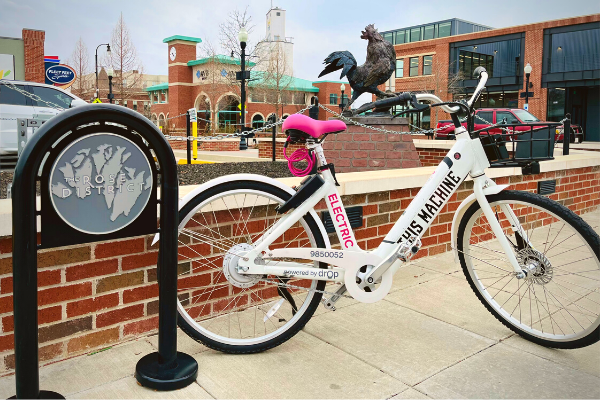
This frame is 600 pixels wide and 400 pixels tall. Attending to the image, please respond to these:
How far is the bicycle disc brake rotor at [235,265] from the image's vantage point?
2650 millimetres

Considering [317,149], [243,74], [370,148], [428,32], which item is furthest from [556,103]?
[317,149]

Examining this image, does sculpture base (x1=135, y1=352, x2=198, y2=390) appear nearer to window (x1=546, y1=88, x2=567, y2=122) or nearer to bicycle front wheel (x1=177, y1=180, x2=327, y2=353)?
bicycle front wheel (x1=177, y1=180, x2=327, y2=353)

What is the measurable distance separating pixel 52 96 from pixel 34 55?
14511 mm

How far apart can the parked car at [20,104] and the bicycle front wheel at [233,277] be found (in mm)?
4944

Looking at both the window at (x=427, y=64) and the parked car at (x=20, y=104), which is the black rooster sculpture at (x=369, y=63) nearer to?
the parked car at (x=20, y=104)

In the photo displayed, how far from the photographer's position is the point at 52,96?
7914 millimetres

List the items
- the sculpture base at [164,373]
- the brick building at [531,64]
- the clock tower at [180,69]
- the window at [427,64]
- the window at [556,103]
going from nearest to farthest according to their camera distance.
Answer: the sculpture base at [164,373]
the brick building at [531,64]
the window at [556,103]
the window at [427,64]
the clock tower at [180,69]

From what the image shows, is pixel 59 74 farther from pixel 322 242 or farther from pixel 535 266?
pixel 535 266

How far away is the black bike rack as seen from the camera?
191 cm

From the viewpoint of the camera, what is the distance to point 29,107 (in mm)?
7496

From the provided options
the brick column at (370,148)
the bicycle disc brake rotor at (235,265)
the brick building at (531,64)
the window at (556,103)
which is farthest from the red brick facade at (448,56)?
the bicycle disc brake rotor at (235,265)

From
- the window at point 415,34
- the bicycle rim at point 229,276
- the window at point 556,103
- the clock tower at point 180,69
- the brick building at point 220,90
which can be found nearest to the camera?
the bicycle rim at point 229,276

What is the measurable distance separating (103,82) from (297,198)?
46760 millimetres

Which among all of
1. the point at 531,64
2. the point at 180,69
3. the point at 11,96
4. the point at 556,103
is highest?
the point at 180,69
